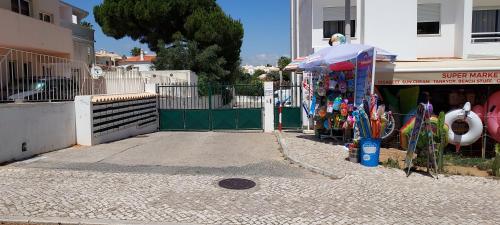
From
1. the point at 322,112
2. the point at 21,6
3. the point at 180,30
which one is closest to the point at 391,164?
the point at 322,112

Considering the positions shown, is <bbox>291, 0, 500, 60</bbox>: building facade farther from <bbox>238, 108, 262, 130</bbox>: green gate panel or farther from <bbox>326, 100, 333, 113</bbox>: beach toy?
<bbox>326, 100, 333, 113</bbox>: beach toy

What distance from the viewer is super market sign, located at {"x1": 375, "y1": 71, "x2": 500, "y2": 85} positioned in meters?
11.6

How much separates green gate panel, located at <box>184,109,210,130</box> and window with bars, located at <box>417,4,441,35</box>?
33.4 ft

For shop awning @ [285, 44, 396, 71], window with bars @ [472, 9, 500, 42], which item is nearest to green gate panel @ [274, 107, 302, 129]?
shop awning @ [285, 44, 396, 71]

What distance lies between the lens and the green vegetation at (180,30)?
1161 inches

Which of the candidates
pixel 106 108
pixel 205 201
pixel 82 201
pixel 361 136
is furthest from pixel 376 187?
pixel 106 108

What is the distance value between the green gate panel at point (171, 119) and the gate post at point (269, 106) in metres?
3.79

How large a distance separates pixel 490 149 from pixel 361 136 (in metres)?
4.99

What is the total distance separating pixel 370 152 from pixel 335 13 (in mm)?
9976

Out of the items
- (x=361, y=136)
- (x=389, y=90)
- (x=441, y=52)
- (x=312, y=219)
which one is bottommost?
(x=312, y=219)

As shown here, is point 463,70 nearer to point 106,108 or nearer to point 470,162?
point 470,162

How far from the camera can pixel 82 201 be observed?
253 inches

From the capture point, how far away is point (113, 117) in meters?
13.9

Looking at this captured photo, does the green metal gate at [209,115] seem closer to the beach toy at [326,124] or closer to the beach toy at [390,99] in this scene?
the beach toy at [326,124]
